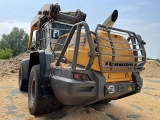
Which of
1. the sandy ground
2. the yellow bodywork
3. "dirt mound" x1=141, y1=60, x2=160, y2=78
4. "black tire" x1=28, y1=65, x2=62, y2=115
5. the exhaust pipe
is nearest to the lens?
the yellow bodywork

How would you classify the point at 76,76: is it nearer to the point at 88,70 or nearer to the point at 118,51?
the point at 88,70

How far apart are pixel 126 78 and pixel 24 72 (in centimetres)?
382

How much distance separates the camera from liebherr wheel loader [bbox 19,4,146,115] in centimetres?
386

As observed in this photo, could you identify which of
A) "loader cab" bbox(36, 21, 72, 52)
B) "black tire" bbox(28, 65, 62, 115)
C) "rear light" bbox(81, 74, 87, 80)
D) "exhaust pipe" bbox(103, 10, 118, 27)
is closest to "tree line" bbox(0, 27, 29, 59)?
"loader cab" bbox(36, 21, 72, 52)

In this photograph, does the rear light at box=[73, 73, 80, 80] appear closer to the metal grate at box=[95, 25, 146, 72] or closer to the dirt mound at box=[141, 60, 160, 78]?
the metal grate at box=[95, 25, 146, 72]

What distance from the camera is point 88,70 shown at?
3.95 meters

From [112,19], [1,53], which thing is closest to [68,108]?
[112,19]

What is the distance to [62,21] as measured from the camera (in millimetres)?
7020

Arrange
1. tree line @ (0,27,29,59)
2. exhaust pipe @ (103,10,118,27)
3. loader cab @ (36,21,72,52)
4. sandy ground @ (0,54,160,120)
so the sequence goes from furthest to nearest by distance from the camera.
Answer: tree line @ (0,27,29,59) → loader cab @ (36,21,72,52) → exhaust pipe @ (103,10,118,27) → sandy ground @ (0,54,160,120)

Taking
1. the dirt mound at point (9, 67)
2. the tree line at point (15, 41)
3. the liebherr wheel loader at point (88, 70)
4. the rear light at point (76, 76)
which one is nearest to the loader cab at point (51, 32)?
the liebherr wheel loader at point (88, 70)

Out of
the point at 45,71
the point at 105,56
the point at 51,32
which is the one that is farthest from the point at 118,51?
the point at 51,32

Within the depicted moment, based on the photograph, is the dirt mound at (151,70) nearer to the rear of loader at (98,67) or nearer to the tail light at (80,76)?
the rear of loader at (98,67)

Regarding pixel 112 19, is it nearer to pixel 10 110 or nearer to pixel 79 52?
pixel 79 52

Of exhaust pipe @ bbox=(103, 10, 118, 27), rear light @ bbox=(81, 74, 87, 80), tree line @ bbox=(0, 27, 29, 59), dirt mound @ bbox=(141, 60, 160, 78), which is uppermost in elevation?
tree line @ bbox=(0, 27, 29, 59)
